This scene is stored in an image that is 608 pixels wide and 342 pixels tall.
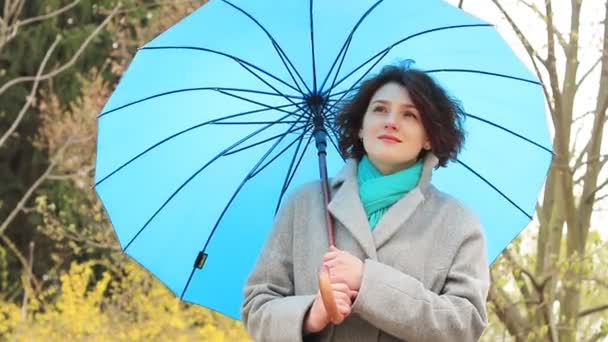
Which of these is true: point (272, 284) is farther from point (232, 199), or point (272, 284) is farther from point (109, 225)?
point (109, 225)

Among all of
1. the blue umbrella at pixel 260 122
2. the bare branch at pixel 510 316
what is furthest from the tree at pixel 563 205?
the blue umbrella at pixel 260 122

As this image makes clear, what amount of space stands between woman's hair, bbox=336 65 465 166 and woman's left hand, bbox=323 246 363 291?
369 millimetres

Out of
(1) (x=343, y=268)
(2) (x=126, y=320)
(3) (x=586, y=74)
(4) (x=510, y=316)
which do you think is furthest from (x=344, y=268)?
(2) (x=126, y=320)

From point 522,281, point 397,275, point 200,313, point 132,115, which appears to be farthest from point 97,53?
point 397,275

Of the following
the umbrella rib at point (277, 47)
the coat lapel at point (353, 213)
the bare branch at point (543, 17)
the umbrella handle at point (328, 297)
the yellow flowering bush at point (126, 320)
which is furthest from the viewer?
the yellow flowering bush at point (126, 320)

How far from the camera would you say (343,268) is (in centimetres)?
256

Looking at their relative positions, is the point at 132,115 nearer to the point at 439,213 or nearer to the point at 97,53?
the point at 439,213

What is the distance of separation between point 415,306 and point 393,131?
16.4 inches

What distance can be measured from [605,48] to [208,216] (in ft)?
8.24

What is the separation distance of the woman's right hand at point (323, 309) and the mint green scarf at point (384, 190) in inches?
8.0

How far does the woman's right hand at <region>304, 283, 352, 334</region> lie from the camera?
2539mm

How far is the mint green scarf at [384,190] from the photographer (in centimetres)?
271

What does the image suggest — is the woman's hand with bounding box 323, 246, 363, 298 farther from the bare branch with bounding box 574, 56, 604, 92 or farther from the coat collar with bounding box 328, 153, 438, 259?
the bare branch with bounding box 574, 56, 604, 92

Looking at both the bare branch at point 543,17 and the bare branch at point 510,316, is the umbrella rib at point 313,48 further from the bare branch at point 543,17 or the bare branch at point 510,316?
the bare branch at point 510,316
